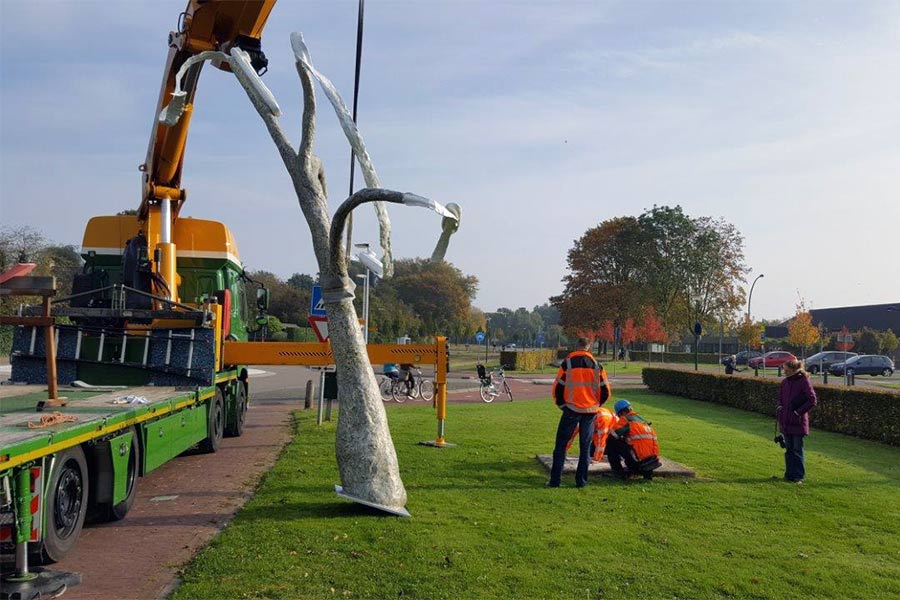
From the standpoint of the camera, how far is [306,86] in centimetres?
827

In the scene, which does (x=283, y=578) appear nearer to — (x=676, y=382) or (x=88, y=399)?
(x=88, y=399)

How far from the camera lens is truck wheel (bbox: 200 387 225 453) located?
449 inches

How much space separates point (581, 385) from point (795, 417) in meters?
2.93

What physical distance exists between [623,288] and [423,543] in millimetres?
57657

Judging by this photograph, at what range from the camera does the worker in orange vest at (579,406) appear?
9281mm

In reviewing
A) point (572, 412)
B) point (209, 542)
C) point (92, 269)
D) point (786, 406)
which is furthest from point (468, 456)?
point (92, 269)

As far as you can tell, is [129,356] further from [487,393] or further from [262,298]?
[487,393]

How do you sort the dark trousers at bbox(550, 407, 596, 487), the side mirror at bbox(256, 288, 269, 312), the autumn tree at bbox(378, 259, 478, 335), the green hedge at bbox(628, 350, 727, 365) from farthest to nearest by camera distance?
the autumn tree at bbox(378, 259, 478, 335) < the green hedge at bbox(628, 350, 727, 365) < the side mirror at bbox(256, 288, 269, 312) < the dark trousers at bbox(550, 407, 596, 487)

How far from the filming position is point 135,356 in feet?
33.6

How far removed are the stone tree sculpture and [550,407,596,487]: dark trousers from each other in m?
2.18

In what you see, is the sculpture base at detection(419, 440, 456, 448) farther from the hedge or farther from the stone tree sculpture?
the hedge

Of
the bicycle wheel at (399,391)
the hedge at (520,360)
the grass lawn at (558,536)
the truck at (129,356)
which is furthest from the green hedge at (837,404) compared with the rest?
the hedge at (520,360)

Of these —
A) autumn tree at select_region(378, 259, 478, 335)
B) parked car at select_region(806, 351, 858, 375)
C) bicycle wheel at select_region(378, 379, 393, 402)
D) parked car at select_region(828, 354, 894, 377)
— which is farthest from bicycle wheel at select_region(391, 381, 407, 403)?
autumn tree at select_region(378, 259, 478, 335)

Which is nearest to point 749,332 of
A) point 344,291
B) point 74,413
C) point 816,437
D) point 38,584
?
point 816,437
